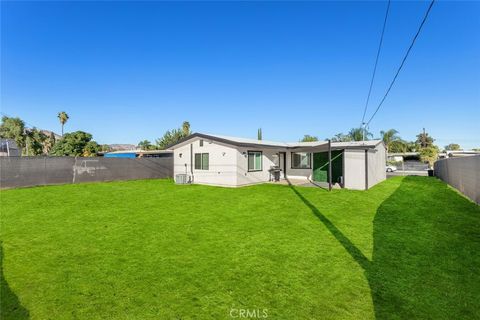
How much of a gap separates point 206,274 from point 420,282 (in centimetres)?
343

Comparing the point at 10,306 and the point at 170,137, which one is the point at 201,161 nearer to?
the point at 10,306

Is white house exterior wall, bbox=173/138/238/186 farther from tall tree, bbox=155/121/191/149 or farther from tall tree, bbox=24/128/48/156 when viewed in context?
Result: tall tree, bbox=24/128/48/156

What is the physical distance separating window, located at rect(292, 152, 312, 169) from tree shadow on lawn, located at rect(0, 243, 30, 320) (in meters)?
15.9

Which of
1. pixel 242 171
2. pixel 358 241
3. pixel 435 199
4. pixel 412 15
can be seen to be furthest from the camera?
pixel 242 171

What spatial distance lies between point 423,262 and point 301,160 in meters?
13.2

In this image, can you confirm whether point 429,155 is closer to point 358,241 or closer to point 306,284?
point 358,241

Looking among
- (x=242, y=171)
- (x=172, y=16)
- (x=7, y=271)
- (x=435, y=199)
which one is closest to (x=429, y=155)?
(x=435, y=199)

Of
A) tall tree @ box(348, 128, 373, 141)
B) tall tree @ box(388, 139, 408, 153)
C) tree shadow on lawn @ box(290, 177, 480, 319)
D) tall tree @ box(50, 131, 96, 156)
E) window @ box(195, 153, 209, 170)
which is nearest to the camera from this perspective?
tree shadow on lawn @ box(290, 177, 480, 319)

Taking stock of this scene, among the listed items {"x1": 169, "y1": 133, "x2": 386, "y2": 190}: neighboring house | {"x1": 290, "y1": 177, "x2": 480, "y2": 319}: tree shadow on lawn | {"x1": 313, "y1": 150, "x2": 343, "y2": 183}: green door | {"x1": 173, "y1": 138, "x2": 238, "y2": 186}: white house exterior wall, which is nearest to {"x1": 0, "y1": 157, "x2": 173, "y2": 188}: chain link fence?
{"x1": 169, "y1": 133, "x2": 386, "y2": 190}: neighboring house

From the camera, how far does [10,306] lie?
3254 mm

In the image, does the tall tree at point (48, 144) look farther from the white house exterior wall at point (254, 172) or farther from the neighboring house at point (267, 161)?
the white house exterior wall at point (254, 172)

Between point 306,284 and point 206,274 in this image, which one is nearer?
point 306,284

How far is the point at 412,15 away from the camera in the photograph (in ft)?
27.6

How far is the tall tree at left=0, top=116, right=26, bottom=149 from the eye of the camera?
43.2 meters
